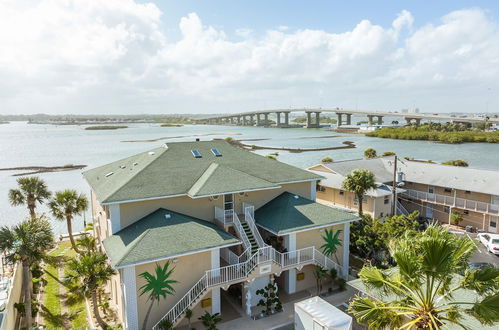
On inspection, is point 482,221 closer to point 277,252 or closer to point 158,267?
point 277,252

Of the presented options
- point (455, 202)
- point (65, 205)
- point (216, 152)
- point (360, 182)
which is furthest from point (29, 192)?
point (455, 202)

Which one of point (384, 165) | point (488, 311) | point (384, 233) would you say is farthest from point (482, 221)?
point (488, 311)

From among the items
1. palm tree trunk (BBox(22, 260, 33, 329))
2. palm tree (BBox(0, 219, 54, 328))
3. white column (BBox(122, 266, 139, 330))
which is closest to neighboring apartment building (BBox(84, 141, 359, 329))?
white column (BBox(122, 266, 139, 330))

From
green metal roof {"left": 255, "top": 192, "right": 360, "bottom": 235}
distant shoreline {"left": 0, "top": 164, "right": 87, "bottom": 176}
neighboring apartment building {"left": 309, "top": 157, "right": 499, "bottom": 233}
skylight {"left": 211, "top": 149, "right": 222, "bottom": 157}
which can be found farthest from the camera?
distant shoreline {"left": 0, "top": 164, "right": 87, "bottom": 176}

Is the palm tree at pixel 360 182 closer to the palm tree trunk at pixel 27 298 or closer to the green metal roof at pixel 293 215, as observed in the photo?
the green metal roof at pixel 293 215

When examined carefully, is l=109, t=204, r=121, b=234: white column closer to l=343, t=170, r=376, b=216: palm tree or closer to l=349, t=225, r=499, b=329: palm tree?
l=349, t=225, r=499, b=329: palm tree

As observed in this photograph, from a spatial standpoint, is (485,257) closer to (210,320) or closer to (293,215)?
(293,215)

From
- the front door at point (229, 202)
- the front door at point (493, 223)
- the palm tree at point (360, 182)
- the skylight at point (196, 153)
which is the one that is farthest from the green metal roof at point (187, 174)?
the front door at point (493, 223)
